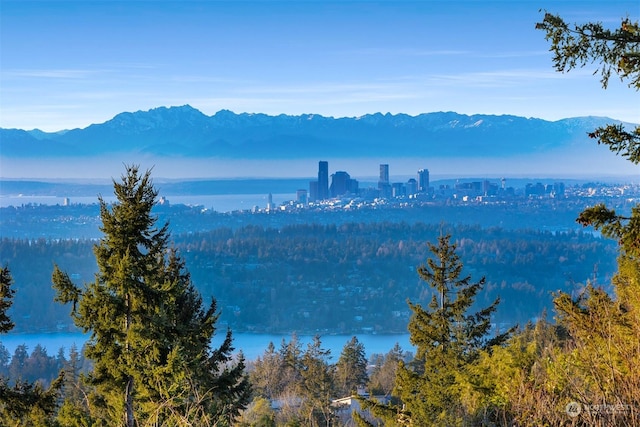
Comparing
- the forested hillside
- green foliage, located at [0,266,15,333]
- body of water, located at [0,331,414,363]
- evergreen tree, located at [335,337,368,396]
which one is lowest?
body of water, located at [0,331,414,363]

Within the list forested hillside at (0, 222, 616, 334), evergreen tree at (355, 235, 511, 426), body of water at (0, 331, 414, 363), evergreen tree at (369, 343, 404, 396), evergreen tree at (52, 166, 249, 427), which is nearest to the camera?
Result: evergreen tree at (52, 166, 249, 427)

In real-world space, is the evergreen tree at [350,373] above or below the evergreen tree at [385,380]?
above

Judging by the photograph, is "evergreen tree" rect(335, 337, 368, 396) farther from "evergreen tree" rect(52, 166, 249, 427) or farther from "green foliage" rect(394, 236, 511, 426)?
"evergreen tree" rect(52, 166, 249, 427)

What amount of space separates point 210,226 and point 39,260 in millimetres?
59166

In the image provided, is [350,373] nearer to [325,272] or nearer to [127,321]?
[127,321]

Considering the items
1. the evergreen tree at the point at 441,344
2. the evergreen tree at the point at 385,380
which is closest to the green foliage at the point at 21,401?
the evergreen tree at the point at 441,344

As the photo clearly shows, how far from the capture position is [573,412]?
13.7 ft

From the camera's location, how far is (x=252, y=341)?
83.0 metres

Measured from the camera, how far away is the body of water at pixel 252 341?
249 feet

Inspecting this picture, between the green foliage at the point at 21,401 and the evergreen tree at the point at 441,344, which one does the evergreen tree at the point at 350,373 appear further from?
the green foliage at the point at 21,401

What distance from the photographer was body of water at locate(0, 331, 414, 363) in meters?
75.8

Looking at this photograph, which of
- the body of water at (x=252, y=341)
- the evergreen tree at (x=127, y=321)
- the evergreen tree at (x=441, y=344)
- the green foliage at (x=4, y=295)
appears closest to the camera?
the evergreen tree at (x=127, y=321)

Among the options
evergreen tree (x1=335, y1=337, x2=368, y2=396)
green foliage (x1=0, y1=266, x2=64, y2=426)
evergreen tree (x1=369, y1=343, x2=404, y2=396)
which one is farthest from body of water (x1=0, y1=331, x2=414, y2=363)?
green foliage (x1=0, y1=266, x2=64, y2=426)

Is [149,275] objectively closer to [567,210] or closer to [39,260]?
[39,260]
